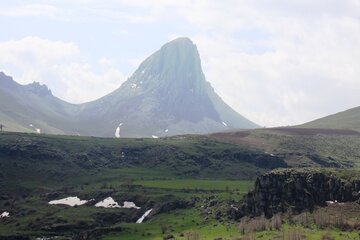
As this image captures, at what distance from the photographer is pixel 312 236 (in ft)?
577

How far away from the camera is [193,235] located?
193375 millimetres

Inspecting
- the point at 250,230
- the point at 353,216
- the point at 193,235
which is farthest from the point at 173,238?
the point at 353,216

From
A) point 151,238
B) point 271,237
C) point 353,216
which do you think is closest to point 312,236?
point 271,237

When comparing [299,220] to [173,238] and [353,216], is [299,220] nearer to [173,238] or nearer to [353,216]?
[353,216]

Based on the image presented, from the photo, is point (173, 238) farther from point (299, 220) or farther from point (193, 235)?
point (299, 220)

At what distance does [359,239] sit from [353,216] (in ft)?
70.2

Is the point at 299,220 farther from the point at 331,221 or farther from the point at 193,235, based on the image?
the point at 193,235

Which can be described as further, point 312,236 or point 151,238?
point 151,238

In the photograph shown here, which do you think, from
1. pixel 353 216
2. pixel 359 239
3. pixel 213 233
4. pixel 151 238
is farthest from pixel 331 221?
pixel 151 238

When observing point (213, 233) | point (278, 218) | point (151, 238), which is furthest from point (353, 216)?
point (151, 238)

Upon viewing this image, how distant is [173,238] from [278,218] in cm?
3067

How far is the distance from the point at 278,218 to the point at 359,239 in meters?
30.5

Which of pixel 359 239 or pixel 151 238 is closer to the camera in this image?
pixel 359 239

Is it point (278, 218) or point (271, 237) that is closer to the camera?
point (271, 237)
